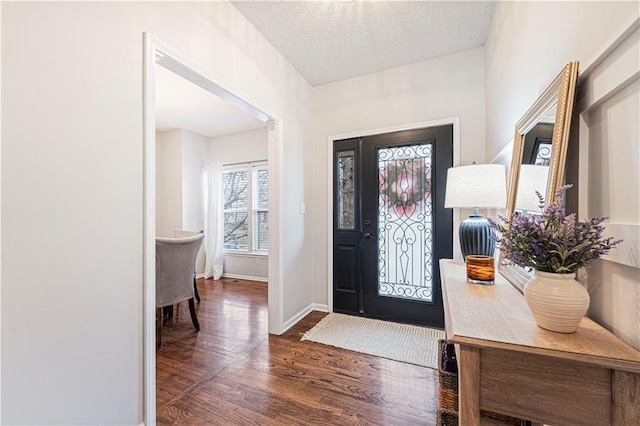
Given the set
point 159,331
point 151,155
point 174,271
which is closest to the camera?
point 151,155

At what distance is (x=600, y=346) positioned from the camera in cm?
63

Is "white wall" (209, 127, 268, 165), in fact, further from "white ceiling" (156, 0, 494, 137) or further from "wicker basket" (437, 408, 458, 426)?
"wicker basket" (437, 408, 458, 426)

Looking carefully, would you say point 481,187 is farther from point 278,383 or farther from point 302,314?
point 302,314

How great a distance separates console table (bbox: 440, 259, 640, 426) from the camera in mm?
596

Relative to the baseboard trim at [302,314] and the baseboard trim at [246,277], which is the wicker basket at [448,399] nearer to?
the baseboard trim at [302,314]

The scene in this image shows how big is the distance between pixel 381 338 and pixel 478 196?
158cm

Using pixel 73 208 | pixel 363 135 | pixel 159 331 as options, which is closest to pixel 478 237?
pixel 363 135

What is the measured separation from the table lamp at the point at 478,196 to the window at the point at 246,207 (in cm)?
351

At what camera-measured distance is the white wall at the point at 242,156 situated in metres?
4.71

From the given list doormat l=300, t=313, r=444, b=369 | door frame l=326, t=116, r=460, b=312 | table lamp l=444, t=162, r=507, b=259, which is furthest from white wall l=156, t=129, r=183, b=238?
table lamp l=444, t=162, r=507, b=259

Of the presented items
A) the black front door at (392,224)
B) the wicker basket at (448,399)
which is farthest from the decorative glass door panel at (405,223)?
the wicker basket at (448,399)

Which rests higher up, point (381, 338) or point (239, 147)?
point (239, 147)

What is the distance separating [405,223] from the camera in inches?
111

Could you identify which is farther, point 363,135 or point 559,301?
point 363,135
